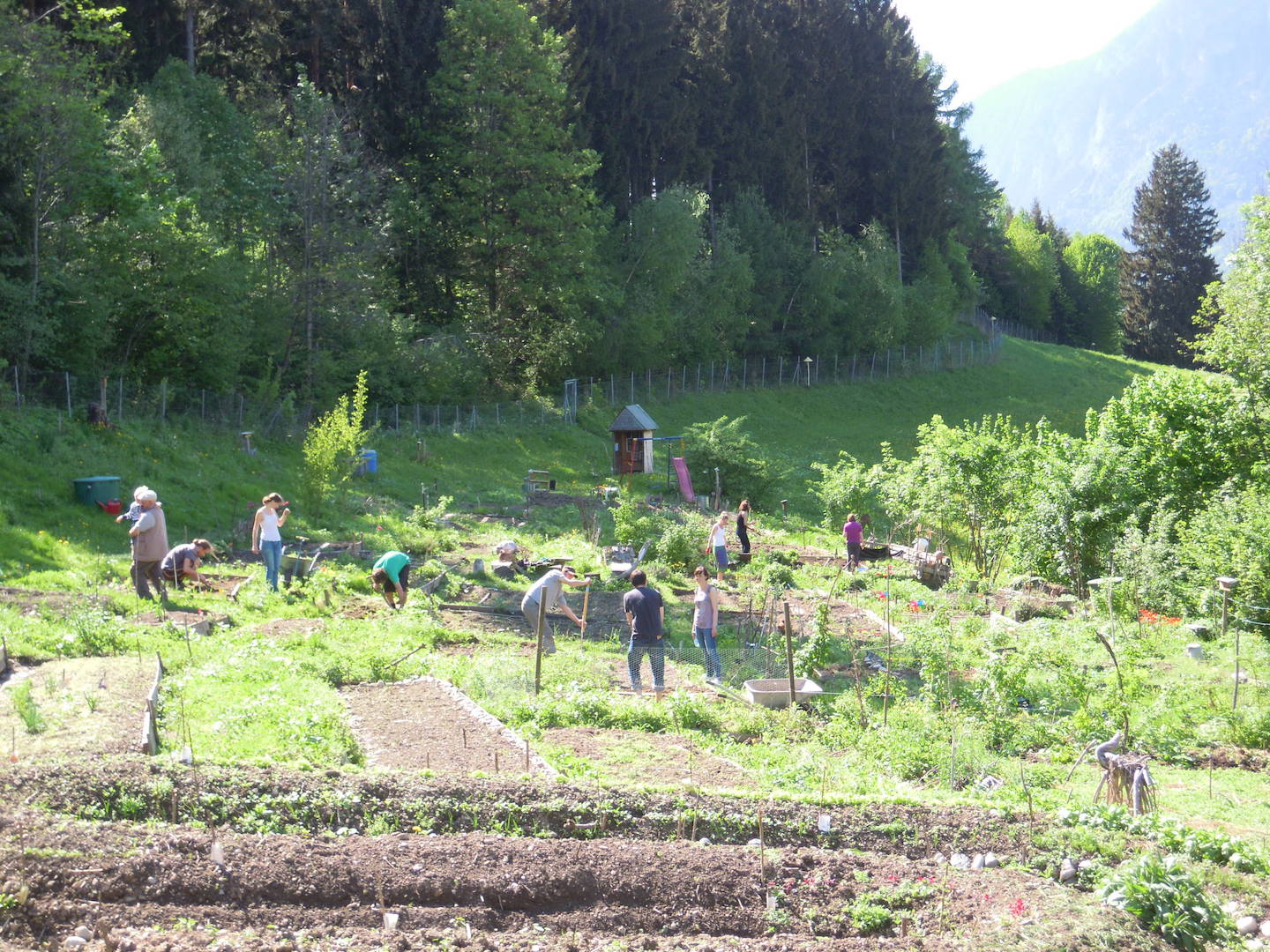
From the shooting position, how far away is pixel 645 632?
1148cm

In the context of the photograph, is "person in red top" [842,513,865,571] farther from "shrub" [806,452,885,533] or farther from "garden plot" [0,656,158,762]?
"garden plot" [0,656,158,762]

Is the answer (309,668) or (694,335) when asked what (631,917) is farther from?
(694,335)

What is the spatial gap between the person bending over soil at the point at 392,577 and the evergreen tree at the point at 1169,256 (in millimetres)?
73596

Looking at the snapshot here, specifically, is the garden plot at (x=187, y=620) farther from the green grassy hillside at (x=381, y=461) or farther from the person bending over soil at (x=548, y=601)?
the person bending over soil at (x=548, y=601)

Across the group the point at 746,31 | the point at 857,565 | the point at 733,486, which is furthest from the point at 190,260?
the point at 746,31

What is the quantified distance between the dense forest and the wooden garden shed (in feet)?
19.8

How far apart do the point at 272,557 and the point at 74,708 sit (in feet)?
19.5

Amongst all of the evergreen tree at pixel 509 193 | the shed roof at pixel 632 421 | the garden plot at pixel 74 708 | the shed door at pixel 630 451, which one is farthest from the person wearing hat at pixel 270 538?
the evergreen tree at pixel 509 193

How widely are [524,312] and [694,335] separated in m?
9.87

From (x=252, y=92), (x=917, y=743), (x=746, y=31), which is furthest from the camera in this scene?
(x=746, y=31)

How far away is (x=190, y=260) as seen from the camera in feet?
88.1

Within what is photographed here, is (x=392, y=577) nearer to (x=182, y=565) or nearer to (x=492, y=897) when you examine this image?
(x=182, y=565)

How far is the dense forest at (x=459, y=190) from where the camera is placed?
1005 inches

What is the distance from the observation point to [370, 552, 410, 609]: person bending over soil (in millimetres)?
14344
